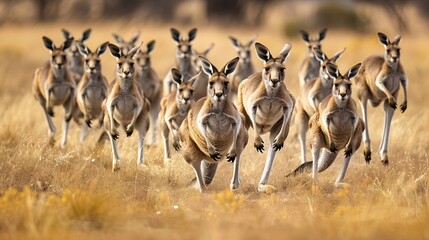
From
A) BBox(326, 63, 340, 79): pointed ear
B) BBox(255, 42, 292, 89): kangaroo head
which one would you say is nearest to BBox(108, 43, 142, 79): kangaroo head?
BBox(255, 42, 292, 89): kangaroo head

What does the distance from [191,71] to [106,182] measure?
17.1 ft

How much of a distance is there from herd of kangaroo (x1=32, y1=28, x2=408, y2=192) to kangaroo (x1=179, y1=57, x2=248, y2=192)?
0.4 inches

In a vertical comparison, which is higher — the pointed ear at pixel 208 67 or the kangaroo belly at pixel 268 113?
the pointed ear at pixel 208 67

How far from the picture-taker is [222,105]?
877 centimetres

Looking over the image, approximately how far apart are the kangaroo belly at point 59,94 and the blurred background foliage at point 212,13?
58.2 feet

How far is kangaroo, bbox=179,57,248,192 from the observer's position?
8734 mm

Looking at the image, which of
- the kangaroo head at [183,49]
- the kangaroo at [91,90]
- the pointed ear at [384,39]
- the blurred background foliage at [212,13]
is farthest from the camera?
the blurred background foliage at [212,13]

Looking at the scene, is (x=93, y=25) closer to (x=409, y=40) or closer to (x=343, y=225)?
(x=409, y=40)

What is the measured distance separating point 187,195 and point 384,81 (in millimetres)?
3517

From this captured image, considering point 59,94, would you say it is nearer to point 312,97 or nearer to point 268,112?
point 312,97

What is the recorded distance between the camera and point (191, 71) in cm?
1384

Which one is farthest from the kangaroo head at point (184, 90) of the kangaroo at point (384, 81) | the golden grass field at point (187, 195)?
the kangaroo at point (384, 81)

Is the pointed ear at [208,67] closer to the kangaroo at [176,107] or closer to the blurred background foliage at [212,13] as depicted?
the kangaroo at [176,107]

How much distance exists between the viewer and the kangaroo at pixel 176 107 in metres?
10.1
